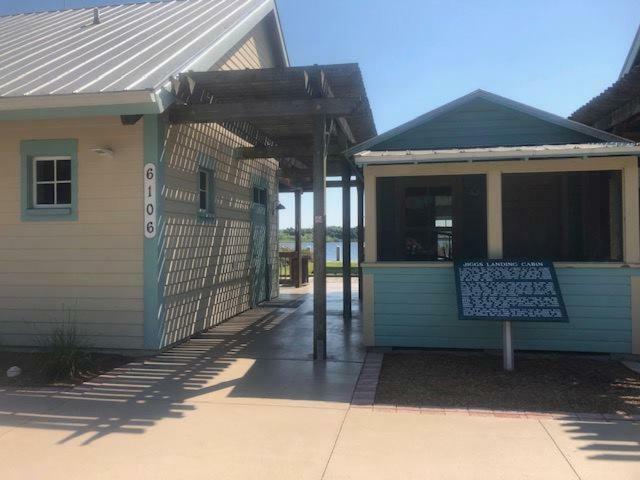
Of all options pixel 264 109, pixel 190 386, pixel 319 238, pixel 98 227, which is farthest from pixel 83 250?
pixel 319 238

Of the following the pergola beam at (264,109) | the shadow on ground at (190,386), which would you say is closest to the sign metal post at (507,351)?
the shadow on ground at (190,386)

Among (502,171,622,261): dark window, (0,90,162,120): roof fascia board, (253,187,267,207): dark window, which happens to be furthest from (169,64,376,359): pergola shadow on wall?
(253,187,267,207): dark window

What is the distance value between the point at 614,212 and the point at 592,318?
155 centimetres

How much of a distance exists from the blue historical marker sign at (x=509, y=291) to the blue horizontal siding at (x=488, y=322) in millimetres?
424

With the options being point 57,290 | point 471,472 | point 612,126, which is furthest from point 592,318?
point 57,290

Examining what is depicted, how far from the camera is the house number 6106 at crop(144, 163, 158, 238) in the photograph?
6.68m

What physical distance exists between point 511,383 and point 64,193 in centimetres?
618

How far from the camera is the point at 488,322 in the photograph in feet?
22.1

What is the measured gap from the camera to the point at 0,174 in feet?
23.5

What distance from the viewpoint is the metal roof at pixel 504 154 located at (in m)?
6.10

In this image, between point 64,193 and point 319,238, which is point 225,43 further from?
point 319,238

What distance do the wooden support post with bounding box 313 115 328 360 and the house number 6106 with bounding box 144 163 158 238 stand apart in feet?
6.77

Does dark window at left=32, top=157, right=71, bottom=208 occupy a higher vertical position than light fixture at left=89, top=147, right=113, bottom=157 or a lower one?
lower

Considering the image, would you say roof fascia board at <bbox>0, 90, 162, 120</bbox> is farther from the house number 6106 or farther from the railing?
the railing
